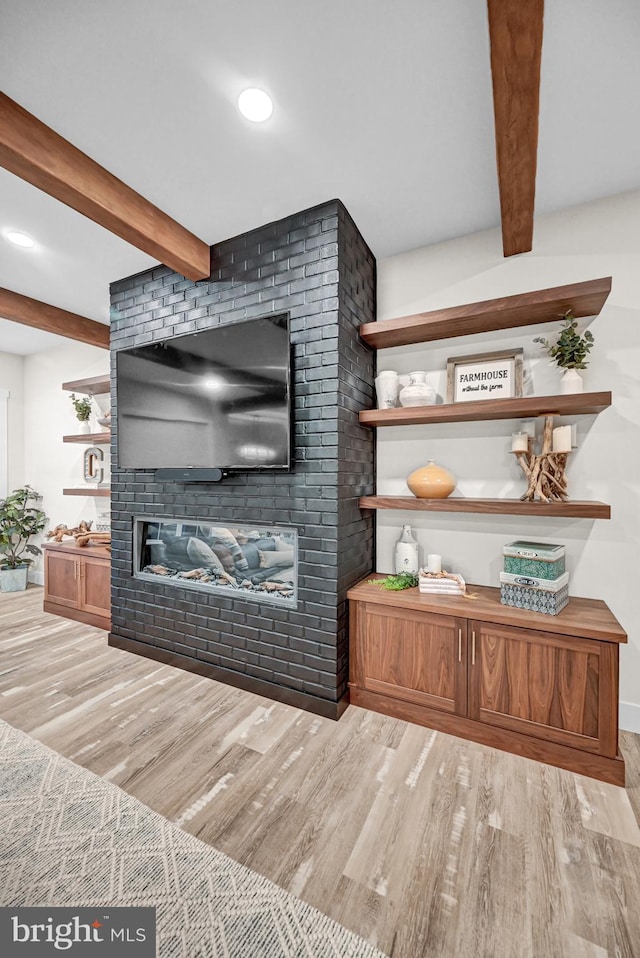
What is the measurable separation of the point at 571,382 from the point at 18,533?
537 centimetres

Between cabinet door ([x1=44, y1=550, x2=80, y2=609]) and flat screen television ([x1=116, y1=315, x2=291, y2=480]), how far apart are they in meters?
1.34

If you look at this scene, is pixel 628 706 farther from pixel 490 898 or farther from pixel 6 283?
pixel 6 283

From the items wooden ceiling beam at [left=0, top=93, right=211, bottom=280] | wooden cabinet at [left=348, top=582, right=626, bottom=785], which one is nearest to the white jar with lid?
wooden cabinet at [left=348, top=582, right=626, bottom=785]

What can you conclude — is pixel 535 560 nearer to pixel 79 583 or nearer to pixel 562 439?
pixel 562 439

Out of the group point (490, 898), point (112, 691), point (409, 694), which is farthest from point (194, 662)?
point (490, 898)

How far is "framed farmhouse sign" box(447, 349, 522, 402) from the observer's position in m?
2.24

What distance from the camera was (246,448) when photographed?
2344mm

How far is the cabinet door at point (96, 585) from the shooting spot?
11.2 feet

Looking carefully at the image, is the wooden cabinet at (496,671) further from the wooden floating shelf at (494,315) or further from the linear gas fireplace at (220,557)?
the wooden floating shelf at (494,315)

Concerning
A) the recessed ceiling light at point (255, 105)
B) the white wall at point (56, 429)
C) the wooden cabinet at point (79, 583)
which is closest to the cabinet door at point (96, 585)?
the wooden cabinet at point (79, 583)

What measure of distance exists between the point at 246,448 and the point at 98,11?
5.54 ft

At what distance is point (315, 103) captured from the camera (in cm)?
161

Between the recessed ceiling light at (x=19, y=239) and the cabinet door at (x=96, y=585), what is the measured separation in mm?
2303

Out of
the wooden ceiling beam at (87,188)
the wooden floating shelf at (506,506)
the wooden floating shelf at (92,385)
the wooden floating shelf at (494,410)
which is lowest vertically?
the wooden floating shelf at (506,506)
